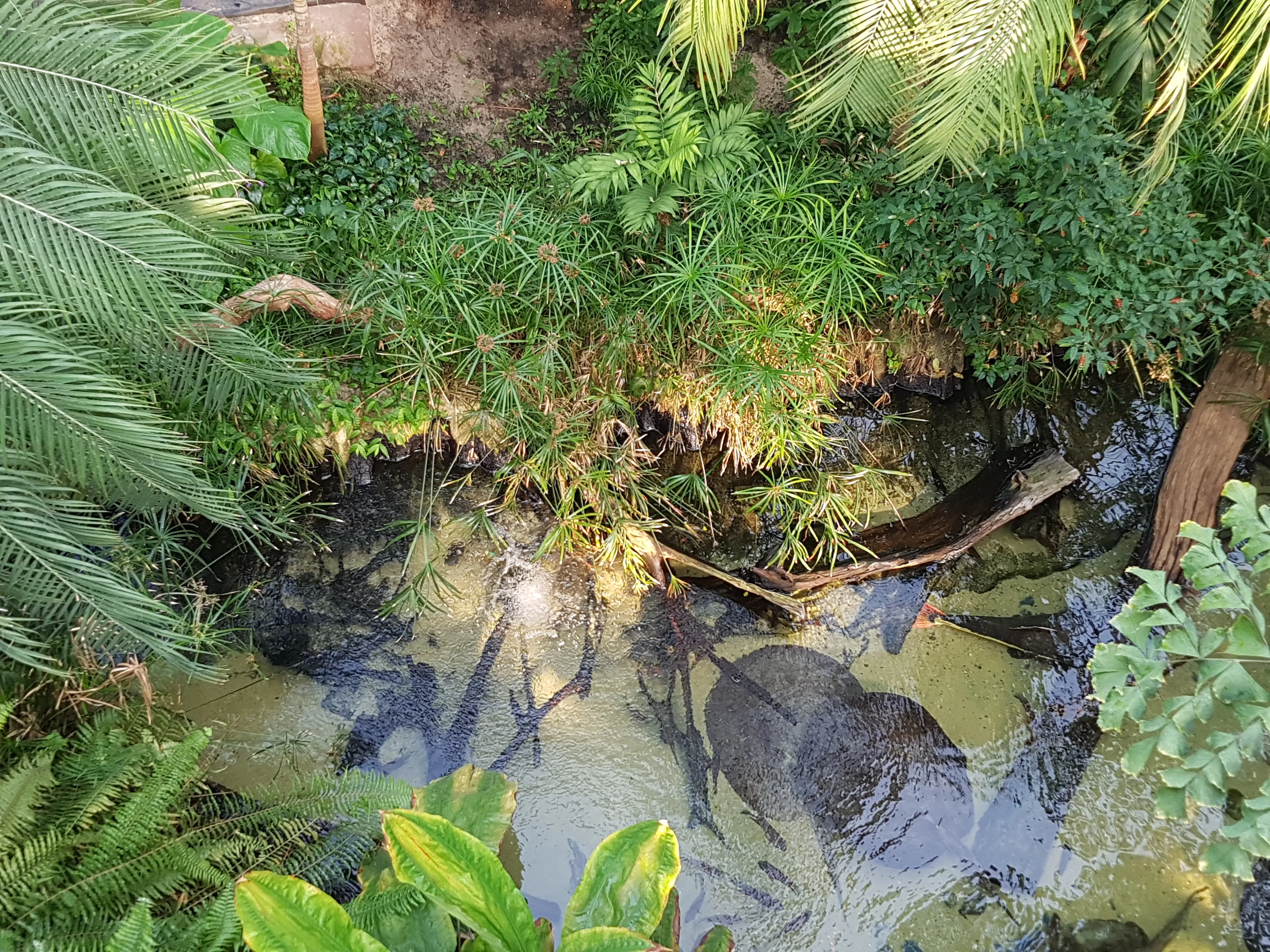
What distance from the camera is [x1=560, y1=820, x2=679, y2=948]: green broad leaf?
1630 millimetres

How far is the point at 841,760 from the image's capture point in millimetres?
2607

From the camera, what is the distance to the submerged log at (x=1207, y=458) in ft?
9.23

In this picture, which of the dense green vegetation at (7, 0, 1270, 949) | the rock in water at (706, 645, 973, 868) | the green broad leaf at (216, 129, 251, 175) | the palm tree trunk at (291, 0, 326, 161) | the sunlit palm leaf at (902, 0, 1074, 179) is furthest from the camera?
the green broad leaf at (216, 129, 251, 175)

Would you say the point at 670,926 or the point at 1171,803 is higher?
the point at 1171,803

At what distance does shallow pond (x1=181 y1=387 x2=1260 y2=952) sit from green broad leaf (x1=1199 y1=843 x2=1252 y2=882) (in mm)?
853

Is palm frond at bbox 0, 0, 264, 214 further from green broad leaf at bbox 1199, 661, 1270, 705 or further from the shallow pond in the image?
green broad leaf at bbox 1199, 661, 1270, 705

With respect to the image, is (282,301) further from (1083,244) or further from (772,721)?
(1083,244)

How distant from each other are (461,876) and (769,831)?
130cm

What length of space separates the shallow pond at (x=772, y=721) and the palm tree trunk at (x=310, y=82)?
1423mm

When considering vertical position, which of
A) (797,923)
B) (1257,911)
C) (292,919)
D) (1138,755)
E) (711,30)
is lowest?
(1257,911)

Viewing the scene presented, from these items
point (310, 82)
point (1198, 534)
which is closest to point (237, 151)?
point (310, 82)

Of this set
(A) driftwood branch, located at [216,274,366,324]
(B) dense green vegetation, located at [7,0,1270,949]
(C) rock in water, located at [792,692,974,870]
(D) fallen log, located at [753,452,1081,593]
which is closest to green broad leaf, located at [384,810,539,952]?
(B) dense green vegetation, located at [7,0,1270,949]

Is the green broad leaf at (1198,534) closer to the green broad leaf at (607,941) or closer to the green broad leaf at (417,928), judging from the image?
the green broad leaf at (607,941)

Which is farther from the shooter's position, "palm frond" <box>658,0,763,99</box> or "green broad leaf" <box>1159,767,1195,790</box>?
"palm frond" <box>658,0,763,99</box>
